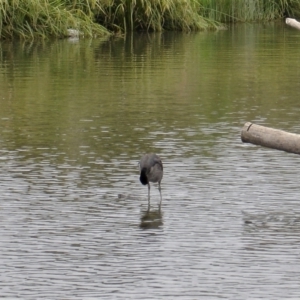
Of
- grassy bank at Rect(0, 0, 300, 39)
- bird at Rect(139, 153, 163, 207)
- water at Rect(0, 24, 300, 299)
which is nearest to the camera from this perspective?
water at Rect(0, 24, 300, 299)

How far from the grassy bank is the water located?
7.19m

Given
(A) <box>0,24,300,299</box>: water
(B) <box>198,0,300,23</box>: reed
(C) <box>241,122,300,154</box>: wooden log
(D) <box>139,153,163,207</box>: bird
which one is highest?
(C) <box>241,122,300,154</box>: wooden log

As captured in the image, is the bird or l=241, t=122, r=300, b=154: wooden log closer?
l=241, t=122, r=300, b=154: wooden log

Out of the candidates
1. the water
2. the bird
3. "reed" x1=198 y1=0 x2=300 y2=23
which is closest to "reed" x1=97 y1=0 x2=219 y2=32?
"reed" x1=198 y1=0 x2=300 y2=23

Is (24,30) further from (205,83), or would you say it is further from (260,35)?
(205,83)

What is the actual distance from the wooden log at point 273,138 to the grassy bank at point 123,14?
684 inches

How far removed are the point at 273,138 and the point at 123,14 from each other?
2063 centimetres

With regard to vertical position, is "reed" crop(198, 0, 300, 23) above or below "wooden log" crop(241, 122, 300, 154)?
below

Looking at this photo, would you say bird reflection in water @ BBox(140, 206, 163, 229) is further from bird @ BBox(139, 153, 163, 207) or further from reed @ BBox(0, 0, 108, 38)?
reed @ BBox(0, 0, 108, 38)

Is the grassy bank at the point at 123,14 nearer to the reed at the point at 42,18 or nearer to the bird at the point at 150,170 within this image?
the reed at the point at 42,18

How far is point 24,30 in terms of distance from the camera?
1088 inches

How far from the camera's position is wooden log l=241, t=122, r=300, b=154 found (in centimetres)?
939

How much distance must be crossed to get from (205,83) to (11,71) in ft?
12.1

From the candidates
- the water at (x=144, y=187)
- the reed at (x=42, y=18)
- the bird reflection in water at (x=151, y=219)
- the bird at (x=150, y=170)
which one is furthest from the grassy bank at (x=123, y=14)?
the bird reflection in water at (x=151, y=219)
